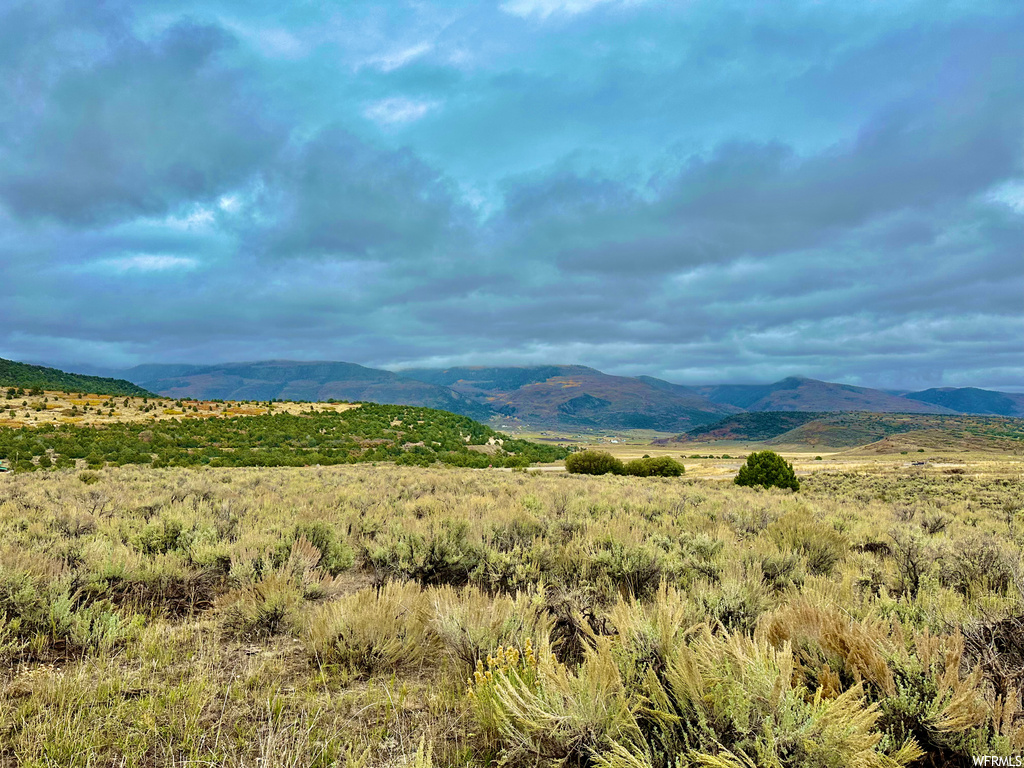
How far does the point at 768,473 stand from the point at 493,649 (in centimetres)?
2822

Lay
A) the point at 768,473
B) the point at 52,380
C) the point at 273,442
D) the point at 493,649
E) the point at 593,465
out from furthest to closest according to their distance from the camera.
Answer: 1. the point at 52,380
2. the point at 593,465
3. the point at 273,442
4. the point at 768,473
5. the point at 493,649

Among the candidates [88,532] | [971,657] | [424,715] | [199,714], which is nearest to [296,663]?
[199,714]

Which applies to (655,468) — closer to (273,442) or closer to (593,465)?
(593,465)

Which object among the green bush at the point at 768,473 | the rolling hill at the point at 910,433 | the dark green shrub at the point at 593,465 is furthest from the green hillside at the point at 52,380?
the rolling hill at the point at 910,433

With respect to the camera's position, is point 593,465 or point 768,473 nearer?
point 768,473

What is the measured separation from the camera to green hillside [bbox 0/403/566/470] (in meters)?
29.4

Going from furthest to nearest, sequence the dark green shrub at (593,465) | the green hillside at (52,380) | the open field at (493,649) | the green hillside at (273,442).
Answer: the green hillside at (52,380)
the dark green shrub at (593,465)
the green hillside at (273,442)
the open field at (493,649)

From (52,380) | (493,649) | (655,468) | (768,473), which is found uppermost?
(52,380)

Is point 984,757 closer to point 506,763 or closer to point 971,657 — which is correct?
point 971,657

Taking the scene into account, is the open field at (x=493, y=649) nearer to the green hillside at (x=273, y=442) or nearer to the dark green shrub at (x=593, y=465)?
the green hillside at (x=273, y=442)

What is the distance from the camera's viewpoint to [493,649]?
3652 mm

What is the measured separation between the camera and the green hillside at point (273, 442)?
96.3 feet

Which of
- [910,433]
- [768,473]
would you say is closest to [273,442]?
[768,473]

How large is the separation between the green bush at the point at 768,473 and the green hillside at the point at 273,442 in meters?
21.4
